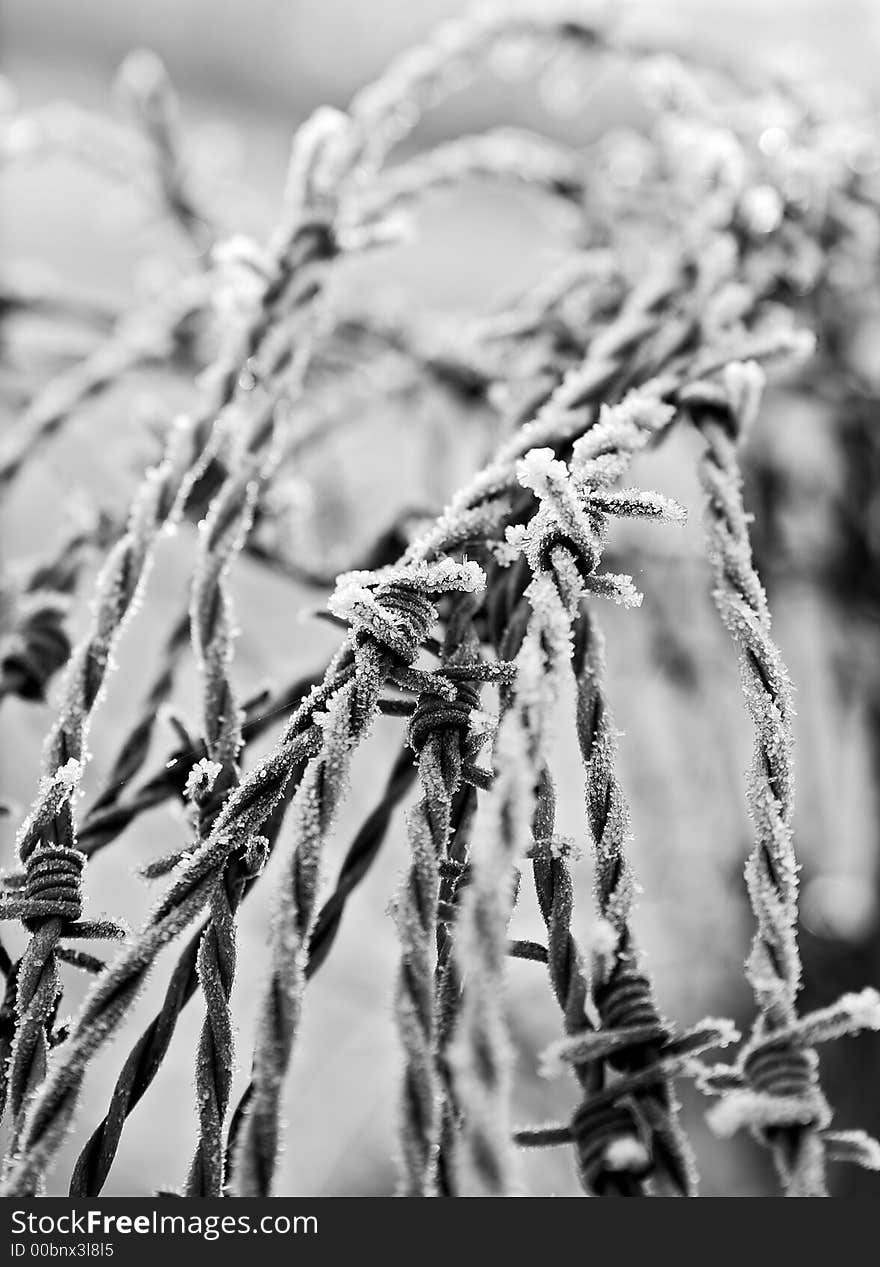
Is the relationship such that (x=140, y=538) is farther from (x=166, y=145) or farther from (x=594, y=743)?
(x=166, y=145)

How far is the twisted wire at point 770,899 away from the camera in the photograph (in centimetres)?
17

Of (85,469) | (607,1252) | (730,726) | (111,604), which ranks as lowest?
(607,1252)

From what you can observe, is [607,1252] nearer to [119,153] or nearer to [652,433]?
[652,433]

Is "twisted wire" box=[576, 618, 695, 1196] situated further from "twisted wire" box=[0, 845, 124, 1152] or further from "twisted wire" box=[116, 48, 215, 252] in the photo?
"twisted wire" box=[116, 48, 215, 252]

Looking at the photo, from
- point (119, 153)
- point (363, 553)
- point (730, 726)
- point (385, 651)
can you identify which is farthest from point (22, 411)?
point (730, 726)

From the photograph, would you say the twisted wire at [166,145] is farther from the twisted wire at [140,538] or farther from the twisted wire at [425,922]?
the twisted wire at [425,922]

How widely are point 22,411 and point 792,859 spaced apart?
0.45m

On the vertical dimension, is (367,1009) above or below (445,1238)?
above

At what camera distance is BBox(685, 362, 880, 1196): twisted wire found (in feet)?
0.55

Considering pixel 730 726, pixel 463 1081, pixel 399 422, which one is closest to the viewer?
pixel 463 1081

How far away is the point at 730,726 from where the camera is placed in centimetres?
74

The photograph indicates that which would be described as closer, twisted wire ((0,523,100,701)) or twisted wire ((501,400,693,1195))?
twisted wire ((501,400,693,1195))

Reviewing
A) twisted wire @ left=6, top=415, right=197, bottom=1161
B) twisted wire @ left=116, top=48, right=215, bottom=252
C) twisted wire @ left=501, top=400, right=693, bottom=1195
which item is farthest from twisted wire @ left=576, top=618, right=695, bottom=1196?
twisted wire @ left=116, top=48, right=215, bottom=252

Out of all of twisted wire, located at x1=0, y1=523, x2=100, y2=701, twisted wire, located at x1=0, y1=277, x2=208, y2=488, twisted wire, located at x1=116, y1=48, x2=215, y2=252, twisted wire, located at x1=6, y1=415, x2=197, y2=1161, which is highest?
twisted wire, located at x1=116, y1=48, x2=215, y2=252
